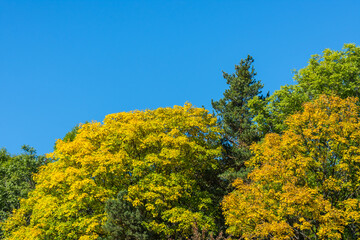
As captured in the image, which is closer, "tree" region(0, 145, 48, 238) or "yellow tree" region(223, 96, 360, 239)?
"yellow tree" region(223, 96, 360, 239)

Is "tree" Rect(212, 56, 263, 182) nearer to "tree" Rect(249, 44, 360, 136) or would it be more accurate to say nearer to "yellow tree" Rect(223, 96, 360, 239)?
"tree" Rect(249, 44, 360, 136)

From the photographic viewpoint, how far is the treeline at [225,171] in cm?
2108

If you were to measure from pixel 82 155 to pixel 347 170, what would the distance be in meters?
21.2

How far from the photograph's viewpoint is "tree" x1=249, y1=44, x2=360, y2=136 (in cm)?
3156

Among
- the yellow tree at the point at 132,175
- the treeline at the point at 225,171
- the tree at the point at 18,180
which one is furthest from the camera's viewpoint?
the tree at the point at 18,180

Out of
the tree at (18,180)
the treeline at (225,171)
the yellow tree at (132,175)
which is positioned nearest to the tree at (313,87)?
the treeline at (225,171)

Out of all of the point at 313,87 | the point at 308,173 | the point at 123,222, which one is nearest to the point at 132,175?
the point at 123,222

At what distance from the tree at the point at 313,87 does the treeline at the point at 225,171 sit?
0.39 ft

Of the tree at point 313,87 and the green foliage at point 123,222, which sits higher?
the tree at point 313,87

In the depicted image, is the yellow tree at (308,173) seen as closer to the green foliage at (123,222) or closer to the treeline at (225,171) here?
the treeline at (225,171)

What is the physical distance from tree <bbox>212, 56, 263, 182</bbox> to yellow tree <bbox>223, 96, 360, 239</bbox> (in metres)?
→ 7.54

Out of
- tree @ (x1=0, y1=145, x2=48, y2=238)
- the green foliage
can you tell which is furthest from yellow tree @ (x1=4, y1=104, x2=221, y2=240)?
tree @ (x1=0, y1=145, x2=48, y2=238)

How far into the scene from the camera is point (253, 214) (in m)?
20.8

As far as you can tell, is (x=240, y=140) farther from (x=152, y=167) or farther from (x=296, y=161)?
(x=296, y=161)
